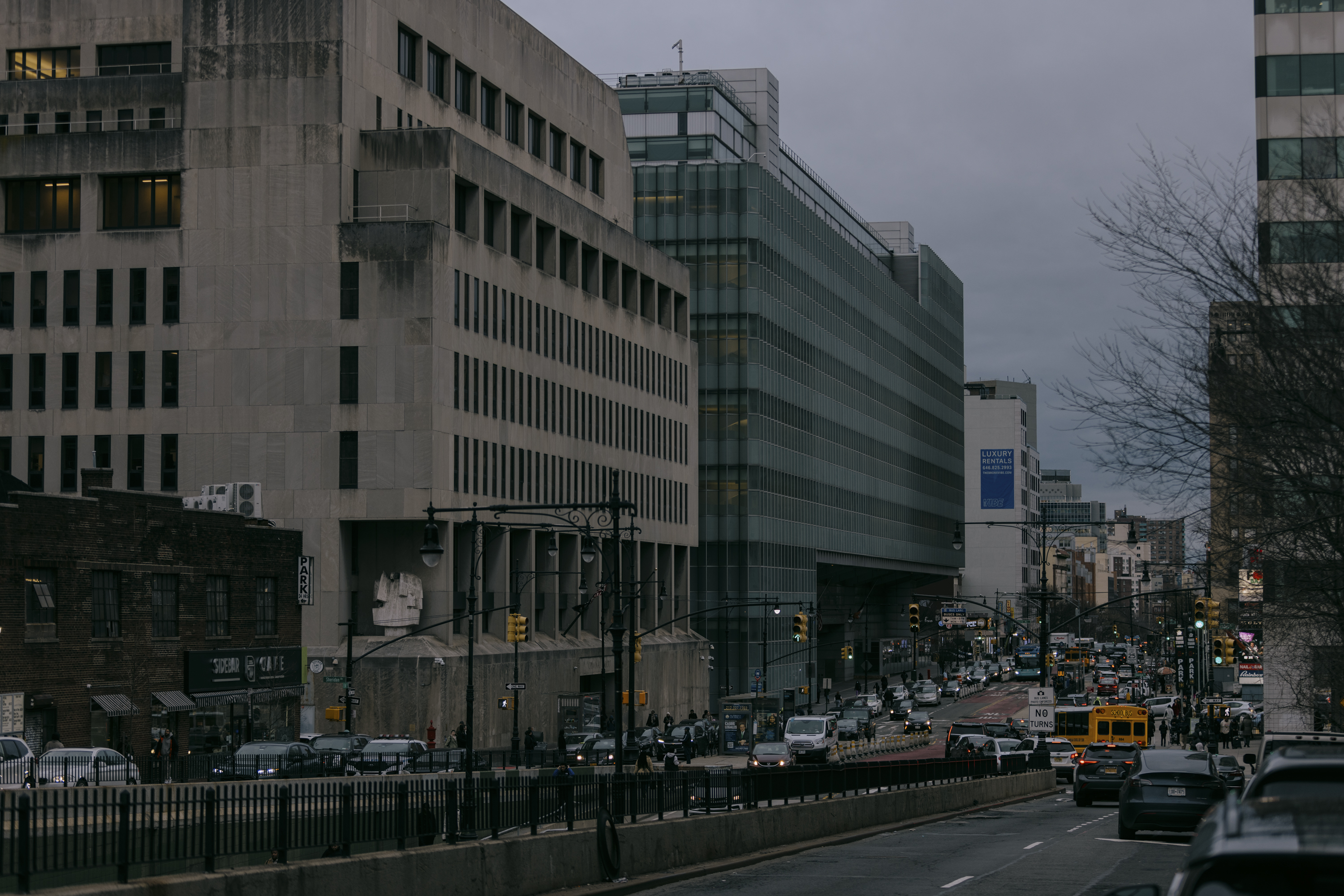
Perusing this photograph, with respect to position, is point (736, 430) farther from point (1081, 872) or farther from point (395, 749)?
point (1081, 872)

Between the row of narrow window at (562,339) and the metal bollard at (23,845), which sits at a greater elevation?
the row of narrow window at (562,339)

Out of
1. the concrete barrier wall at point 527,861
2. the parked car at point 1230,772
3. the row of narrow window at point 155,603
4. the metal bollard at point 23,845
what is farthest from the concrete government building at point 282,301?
the metal bollard at point 23,845

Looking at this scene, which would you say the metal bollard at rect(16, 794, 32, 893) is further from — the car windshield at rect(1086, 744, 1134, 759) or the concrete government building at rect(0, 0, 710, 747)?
the concrete government building at rect(0, 0, 710, 747)

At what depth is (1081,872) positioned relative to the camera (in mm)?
23391

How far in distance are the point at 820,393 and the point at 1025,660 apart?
158ft

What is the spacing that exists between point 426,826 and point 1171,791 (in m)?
13.8

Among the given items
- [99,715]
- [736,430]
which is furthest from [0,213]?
[736,430]

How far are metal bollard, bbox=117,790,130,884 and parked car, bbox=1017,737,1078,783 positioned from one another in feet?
151

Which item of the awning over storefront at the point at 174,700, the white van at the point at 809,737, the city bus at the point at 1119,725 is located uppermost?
the awning over storefront at the point at 174,700

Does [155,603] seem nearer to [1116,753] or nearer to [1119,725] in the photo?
[1116,753]

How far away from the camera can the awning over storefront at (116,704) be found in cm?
5056

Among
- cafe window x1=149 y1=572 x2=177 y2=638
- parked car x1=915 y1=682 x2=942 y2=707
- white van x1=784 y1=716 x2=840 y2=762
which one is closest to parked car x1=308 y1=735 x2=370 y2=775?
cafe window x1=149 y1=572 x2=177 y2=638

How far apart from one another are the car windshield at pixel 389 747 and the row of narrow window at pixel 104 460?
23.1 meters

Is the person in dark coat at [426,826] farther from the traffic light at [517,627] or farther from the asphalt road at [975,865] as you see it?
the traffic light at [517,627]
